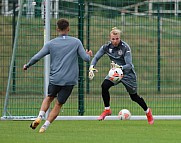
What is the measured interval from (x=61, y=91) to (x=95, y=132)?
0.91 m

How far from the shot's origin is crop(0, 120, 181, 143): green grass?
1176 centimetres

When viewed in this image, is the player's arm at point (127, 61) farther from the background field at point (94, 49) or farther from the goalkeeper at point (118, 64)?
the background field at point (94, 49)

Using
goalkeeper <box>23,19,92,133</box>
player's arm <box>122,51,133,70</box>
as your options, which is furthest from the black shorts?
player's arm <box>122,51,133,70</box>

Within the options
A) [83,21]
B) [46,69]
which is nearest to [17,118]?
[46,69]

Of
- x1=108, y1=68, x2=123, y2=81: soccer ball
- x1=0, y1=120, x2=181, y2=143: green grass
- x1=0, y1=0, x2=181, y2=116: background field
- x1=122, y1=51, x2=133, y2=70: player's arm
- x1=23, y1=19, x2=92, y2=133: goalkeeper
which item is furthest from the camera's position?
x1=0, y1=0, x2=181, y2=116: background field

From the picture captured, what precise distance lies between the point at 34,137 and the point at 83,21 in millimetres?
5520

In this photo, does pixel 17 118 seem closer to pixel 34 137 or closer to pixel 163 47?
pixel 34 137

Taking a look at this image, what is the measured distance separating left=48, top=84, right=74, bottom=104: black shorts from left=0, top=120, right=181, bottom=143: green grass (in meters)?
0.57

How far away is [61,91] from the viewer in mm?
12961

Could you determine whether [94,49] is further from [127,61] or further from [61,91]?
[61,91]

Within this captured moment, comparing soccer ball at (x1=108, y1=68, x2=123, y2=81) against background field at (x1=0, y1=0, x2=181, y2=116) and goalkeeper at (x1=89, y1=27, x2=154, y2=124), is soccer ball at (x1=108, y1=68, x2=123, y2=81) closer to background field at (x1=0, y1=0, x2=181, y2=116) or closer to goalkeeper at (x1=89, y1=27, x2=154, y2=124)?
Answer: goalkeeper at (x1=89, y1=27, x2=154, y2=124)

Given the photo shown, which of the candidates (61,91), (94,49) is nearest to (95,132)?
(61,91)

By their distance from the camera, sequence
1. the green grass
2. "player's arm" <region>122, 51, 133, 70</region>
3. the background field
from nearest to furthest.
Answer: the green grass, "player's arm" <region>122, 51, 133, 70</region>, the background field

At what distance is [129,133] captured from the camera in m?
12.9
